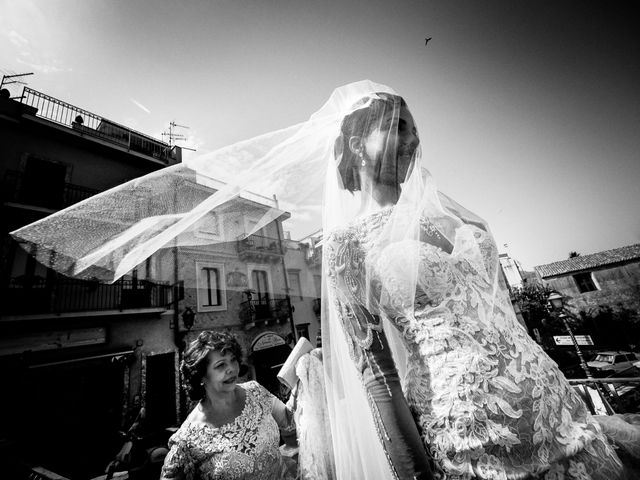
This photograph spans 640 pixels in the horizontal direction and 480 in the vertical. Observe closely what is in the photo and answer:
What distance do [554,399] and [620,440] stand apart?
0.36 metres

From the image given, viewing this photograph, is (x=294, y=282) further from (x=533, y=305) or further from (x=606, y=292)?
(x=606, y=292)

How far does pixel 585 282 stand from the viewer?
25188 millimetres

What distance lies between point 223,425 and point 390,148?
2571 mm

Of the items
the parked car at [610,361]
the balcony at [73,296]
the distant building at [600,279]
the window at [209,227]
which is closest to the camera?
the window at [209,227]

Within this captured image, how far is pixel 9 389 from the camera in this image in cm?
770

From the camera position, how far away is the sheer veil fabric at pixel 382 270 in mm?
796

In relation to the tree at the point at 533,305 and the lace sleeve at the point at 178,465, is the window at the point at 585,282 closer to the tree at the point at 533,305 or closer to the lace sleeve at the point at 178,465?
the tree at the point at 533,305

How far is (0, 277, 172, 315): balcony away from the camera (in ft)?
27.2

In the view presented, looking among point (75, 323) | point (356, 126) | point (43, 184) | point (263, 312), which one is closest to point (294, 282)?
point (356, 126)

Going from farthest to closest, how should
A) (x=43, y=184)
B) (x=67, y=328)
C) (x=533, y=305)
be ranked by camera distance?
1. (x=533, y=305)
2. (x=43, y=184)
3. (x=67, y=328)

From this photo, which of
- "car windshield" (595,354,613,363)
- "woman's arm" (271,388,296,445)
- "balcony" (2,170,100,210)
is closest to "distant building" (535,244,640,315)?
"car windshield" (595,354,613,363)

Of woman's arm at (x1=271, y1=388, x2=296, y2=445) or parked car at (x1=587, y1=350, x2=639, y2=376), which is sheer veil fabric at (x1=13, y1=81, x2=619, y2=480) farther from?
parked car at (x1=587, y1=350, x2=639, y2=376)

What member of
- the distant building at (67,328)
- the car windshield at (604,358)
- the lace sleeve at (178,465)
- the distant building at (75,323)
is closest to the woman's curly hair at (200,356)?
the lace sleeve at (178,465)

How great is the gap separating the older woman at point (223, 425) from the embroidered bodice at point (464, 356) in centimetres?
184
